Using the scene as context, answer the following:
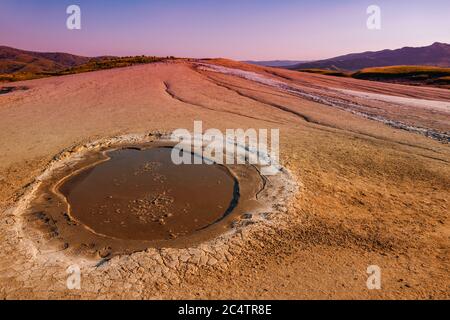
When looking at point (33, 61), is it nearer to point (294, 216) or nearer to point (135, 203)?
point (135, 203)

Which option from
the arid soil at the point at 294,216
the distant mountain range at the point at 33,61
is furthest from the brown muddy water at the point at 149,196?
the distant mountain range at the point at 33,61

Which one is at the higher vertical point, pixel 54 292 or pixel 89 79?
pixel 89 79

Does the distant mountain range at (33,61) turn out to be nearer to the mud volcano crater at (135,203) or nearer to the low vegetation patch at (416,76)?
the low vegetation patch at (416,76)

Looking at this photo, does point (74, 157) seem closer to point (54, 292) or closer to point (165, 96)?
point (54, 292)
